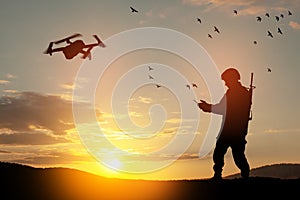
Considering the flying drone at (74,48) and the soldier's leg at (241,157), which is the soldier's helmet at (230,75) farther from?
the flying drone at (74,48)

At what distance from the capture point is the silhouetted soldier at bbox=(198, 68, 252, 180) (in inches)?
591

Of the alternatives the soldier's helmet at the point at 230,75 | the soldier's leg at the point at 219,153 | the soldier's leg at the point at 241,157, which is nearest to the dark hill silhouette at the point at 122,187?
the soldier's leg at the point at 241,157

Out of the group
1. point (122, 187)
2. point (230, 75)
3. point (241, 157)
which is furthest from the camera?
point (122, 187)

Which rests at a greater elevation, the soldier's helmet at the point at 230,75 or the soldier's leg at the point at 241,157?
the soldier's helmet at the point at 230,75

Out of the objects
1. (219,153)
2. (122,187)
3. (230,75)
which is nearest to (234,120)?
(219,153)

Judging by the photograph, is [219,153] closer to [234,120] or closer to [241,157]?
[241,157]

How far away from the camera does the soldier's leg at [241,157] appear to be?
15102mm

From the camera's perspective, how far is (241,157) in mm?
15117

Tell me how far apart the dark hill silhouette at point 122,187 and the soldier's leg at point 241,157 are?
0.42m

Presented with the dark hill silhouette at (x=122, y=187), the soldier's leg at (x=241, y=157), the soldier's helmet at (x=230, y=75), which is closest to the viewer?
the dark hill silhouette at (x=122, y=187)

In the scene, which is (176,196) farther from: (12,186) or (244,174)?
(12,186)

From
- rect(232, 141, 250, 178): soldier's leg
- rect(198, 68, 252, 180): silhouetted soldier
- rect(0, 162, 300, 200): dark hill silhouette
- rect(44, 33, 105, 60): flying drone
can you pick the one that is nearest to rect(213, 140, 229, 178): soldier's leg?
rect(198, 68, 252, 180): silhouetted soldier

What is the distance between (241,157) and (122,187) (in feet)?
13.5

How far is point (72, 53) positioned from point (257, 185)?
8.24 metres
